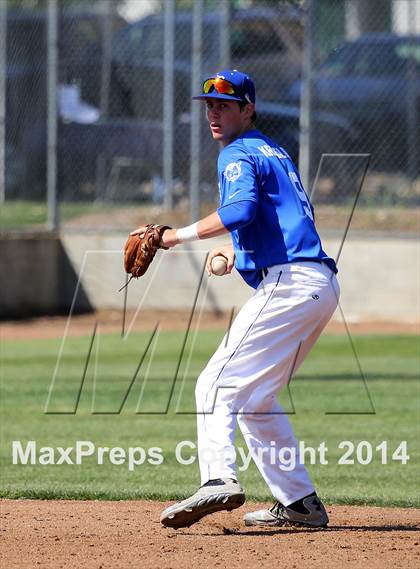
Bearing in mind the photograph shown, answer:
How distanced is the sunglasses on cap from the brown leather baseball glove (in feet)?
2.28

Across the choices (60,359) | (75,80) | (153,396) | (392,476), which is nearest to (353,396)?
(153,396)

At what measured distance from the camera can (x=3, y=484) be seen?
7250 millimetres

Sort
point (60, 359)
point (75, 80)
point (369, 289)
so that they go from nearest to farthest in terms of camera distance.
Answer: point (60, 359) → point (369, 289) → point (75, 80)

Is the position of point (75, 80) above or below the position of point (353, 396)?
above

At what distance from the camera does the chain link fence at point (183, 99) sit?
1496cm

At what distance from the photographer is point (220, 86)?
5.65 m

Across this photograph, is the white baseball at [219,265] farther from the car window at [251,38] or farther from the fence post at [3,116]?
the fence post at [3,116]

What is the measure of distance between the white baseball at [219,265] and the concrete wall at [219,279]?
8216mm

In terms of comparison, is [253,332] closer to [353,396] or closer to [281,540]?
[281,540]

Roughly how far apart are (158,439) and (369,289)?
640cm

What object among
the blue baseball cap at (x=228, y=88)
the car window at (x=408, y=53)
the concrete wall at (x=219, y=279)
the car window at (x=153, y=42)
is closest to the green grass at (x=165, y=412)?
the concrete wall at (x=219, y=279)

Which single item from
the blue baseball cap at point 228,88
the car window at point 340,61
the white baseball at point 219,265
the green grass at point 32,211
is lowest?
the green grass at point 32,211

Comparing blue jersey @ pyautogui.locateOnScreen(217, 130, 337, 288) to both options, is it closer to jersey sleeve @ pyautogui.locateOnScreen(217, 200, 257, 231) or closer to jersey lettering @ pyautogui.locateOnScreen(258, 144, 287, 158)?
jersey lettering @ pyautogui.locateOnScreen(258, 144, 287, 158)

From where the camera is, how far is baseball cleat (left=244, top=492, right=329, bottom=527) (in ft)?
19.1
